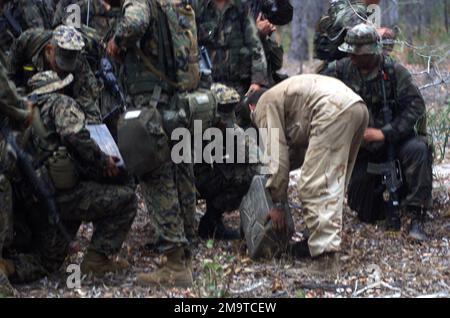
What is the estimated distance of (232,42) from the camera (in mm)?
8383

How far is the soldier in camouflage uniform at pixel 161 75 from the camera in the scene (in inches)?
231

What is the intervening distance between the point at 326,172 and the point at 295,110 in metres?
0.47

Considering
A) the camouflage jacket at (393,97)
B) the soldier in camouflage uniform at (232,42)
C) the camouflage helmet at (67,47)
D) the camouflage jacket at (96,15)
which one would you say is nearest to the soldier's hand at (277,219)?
the camouflage jacket at (393,97)

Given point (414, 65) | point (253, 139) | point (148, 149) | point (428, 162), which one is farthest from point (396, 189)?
point (414, 65)

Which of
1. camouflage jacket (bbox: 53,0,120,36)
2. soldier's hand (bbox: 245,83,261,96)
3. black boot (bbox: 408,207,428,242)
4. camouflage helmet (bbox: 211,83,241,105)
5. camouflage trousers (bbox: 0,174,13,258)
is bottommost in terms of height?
black boot (bbox: 408,207,428,242)

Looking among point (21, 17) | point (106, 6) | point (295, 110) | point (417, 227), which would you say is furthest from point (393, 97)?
point (21, 17)

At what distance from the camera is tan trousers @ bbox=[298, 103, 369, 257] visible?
5.95 m

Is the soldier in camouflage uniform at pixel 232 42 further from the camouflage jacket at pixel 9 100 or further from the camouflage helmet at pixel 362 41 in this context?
the camouflage jacket at pixel 9 100

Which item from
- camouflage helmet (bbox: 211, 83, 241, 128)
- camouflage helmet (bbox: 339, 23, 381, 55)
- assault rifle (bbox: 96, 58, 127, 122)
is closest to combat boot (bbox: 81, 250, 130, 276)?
camouflage helmet (bbox: 211, 83, 241, 128)

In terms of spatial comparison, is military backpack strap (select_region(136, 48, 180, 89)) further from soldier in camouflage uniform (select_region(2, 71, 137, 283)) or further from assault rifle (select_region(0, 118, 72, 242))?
assault rifle (select_region(0, 118, 72, 242))

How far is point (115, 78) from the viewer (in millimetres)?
7594

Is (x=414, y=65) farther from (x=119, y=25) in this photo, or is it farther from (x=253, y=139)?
(x=119, y=25)

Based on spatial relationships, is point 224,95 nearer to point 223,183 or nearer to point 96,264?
point 223,183

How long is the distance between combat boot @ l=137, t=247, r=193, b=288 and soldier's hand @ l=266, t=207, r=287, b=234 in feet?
2.37
